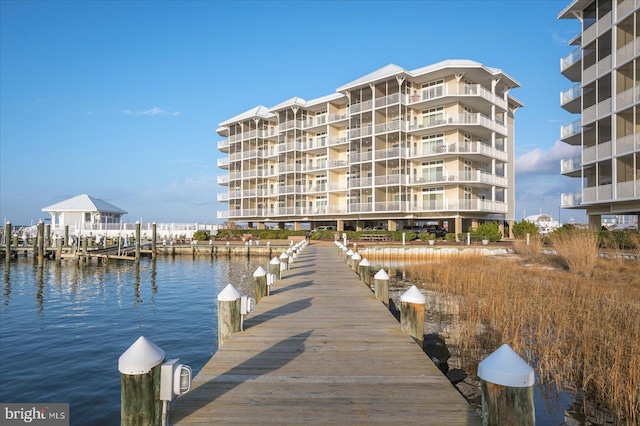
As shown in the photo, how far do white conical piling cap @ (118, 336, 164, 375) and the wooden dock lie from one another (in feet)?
2.37

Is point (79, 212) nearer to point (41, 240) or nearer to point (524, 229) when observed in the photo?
point (41, 240)

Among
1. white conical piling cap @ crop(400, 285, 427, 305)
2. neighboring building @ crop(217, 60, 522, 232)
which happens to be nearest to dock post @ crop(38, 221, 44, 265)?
neighboring building @ crop(217, 60, 522, 232)

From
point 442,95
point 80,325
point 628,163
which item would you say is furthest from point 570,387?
point 442,95

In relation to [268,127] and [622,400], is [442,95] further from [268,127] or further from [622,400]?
[622,400]

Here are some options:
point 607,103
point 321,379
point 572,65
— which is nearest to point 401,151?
point 572,65

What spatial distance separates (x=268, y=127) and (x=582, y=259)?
48429mm

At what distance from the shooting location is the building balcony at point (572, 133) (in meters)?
36.2

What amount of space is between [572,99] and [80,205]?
62.0 metres

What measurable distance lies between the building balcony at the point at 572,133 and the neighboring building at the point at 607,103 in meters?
0.12

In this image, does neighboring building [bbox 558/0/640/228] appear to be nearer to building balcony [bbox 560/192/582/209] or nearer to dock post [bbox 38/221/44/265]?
building balcony [bbox 560/192/582/209]

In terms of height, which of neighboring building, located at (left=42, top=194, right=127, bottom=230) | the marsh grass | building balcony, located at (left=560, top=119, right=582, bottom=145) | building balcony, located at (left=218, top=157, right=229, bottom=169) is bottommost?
the marsh grass

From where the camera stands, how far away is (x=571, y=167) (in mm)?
37062

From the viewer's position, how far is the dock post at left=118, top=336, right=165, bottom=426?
3.47 metres

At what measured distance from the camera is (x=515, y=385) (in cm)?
322
